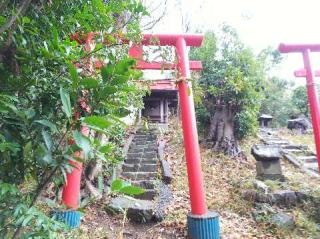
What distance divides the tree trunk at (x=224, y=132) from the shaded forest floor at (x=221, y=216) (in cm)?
137

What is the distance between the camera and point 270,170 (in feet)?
22.6

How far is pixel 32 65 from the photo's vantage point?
1540mm

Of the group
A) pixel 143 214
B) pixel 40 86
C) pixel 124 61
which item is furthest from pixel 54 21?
pixel 143 214

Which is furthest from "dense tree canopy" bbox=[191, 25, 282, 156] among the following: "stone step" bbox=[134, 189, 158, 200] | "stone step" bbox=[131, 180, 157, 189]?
"stone step" bbox=[134, 189, 158, 200]

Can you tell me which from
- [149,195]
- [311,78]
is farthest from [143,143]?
[311,78]

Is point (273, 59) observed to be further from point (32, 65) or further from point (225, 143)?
point (32, 65)

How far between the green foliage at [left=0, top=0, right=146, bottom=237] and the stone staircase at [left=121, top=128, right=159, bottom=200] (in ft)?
15.3

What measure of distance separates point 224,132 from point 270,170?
10.3 ft

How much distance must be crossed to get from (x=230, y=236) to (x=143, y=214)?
144 centimetres

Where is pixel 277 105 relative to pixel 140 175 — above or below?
above

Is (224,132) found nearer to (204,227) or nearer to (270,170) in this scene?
(270,170)

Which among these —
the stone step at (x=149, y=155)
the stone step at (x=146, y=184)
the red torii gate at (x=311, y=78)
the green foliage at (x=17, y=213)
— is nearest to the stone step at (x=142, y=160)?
the stone step at (x=149, y=155)

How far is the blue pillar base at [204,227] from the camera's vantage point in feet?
14.5

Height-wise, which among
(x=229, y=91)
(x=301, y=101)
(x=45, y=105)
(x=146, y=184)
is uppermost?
(x=301, y=101)
